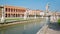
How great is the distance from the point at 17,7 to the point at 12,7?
4.48 metres

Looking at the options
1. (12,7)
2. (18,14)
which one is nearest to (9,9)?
(12,7)

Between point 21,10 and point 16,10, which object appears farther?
point 21,10

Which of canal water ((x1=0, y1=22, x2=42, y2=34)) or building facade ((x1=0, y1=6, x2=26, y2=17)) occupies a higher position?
building facade ((x1=0, y1=6, x2=26, y2=17))

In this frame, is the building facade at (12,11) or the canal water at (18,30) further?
the building facade at (12,11)

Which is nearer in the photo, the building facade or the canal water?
the canal water

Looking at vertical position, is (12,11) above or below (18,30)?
above

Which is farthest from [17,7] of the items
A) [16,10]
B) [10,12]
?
[10,12]

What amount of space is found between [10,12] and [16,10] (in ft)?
17.6

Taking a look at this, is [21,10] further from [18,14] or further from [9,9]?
[9,9]

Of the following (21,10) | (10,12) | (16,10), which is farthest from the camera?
(21,10)

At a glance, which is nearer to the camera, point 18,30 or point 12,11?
point 18,30

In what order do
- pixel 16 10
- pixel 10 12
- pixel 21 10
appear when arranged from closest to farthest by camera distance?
pixel 10 12, pixel 16 10, pixel 21 10

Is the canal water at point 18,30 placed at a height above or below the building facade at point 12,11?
below

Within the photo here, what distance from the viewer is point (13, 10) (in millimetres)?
66188
